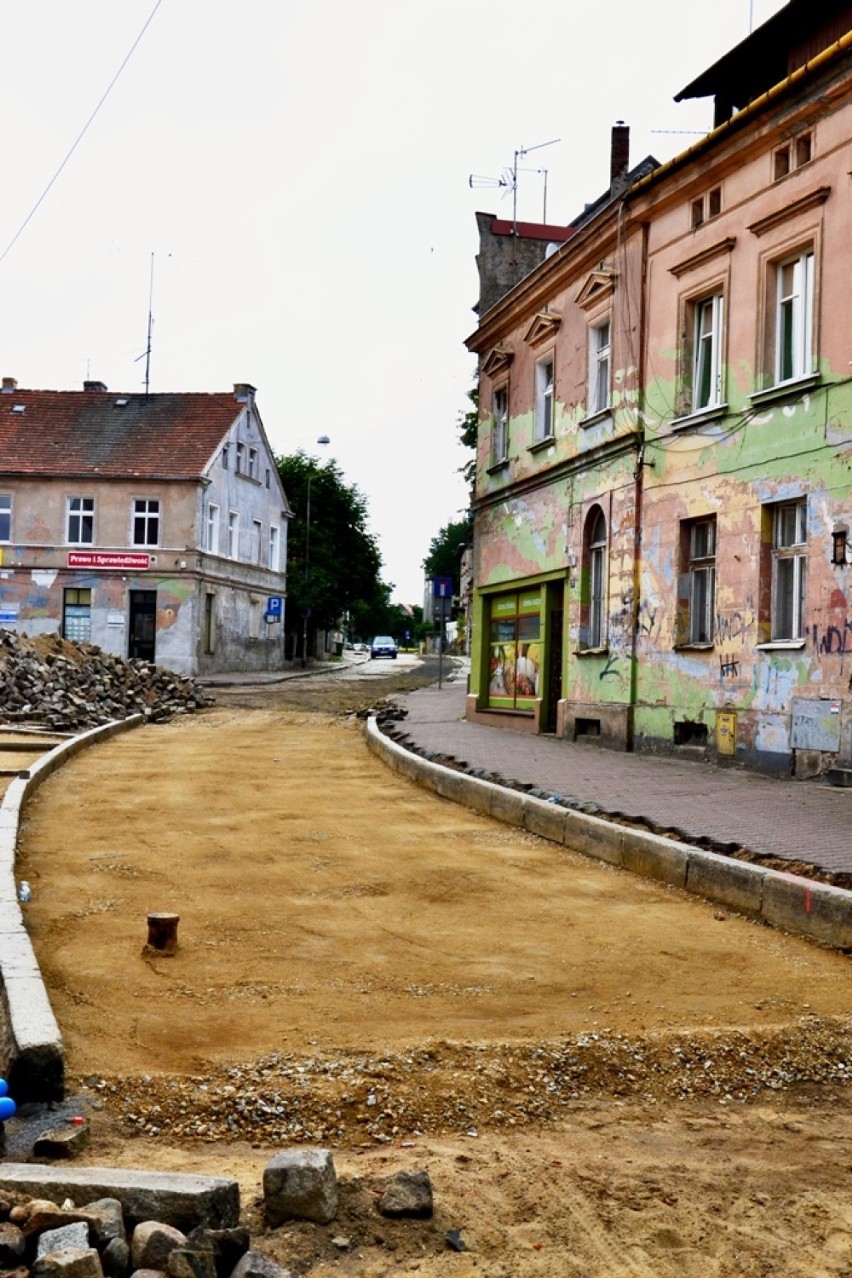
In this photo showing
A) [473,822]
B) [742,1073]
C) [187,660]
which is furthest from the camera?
[187,660]

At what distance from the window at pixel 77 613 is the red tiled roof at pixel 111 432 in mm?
4223

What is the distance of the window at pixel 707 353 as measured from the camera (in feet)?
53.6

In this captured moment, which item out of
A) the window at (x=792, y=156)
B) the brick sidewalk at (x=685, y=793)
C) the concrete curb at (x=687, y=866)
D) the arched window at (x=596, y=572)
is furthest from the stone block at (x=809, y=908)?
the arched window at (x=596, y=572)

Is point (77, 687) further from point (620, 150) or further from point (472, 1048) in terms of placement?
point (472, 1048)

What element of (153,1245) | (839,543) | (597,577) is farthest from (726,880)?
(597,577)

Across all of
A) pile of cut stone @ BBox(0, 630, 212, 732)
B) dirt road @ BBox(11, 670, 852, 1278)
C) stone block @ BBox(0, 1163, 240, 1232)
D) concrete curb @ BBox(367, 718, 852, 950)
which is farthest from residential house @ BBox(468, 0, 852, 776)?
stone block @ BBox(0, 1163, 240, 1232)

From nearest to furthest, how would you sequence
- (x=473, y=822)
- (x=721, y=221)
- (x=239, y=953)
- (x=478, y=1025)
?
(x=478, y=1025)
(x=239, y=953)
(x=473, y=822)
(x=721, y=221)

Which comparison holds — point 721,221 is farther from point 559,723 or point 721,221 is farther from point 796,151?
point 559,723

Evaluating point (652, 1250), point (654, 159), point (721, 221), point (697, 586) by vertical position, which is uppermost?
point (654, 159)

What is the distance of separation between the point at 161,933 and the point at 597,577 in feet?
46.0

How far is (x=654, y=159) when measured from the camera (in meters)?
19.7

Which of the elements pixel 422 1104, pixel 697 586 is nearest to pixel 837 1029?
pixel 422 1104

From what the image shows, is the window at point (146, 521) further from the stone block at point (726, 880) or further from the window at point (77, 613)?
the stone block at point (726, 880)

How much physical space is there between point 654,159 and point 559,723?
9160mm
